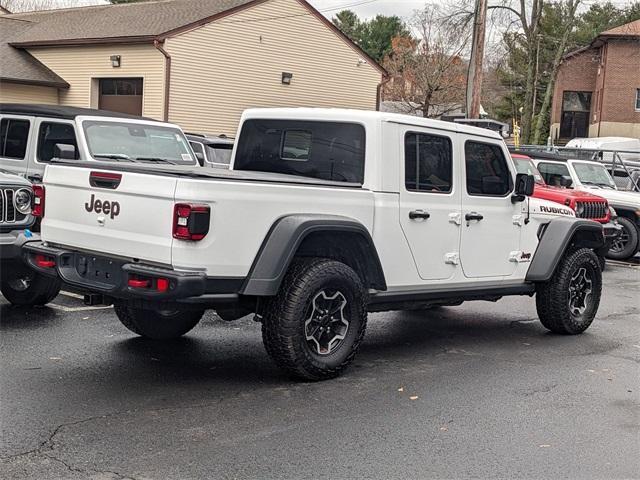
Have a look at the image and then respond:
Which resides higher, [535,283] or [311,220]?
[311,220]

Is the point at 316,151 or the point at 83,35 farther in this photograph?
the point at 83,35

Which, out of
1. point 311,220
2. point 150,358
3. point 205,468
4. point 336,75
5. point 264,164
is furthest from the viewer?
point 336,75

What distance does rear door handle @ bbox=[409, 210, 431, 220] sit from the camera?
659 centimetres

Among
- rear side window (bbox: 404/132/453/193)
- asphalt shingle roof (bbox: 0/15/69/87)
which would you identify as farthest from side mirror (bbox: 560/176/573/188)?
asphalt shingle roof (bbox: 0/15/69/87)

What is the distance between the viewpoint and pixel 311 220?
5703 millimetres

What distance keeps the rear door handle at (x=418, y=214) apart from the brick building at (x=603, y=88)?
43.5 metres

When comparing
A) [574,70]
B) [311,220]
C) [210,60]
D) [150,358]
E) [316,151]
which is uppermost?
[574,70]

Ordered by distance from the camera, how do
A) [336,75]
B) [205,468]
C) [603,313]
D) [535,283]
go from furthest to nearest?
[336,75] → [603,313] → [535,283] → [205,468]

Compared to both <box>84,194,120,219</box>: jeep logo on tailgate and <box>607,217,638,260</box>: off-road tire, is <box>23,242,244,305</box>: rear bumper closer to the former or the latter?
<box>84,194,120,219</box>: jeep logo on tailgate

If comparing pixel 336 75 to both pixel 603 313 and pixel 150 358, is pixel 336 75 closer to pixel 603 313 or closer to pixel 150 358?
pixel 603 313

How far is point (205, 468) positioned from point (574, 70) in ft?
175

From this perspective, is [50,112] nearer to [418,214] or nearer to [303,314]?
[418,214]

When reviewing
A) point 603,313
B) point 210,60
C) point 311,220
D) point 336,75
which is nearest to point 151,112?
point 210,60

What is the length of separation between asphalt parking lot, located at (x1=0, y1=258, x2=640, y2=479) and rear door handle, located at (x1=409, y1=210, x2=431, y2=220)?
121cm
